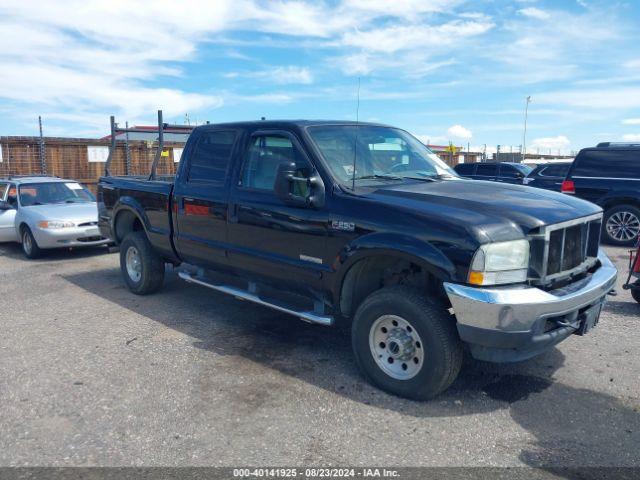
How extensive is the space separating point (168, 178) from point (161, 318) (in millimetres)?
2409

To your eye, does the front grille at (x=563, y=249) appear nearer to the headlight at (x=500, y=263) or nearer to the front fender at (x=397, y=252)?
the headlight at (x=500, y=263)

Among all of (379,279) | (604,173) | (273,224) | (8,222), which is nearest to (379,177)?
(379,279)

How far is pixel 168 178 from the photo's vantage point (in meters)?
7.63

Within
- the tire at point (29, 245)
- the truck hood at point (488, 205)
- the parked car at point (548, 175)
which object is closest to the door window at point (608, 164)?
the parked car at point (548, 175)

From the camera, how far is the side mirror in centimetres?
431

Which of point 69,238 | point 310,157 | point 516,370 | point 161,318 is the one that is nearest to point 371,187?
point 310,157

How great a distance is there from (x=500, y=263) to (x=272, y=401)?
1847mm

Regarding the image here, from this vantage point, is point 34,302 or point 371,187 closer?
point 371,187

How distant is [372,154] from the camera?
191 inches

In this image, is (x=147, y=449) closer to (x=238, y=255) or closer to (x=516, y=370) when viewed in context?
(x=238, y=255)

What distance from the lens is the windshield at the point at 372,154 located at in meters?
4.62

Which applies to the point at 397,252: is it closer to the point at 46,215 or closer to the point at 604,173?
the point at 46,215

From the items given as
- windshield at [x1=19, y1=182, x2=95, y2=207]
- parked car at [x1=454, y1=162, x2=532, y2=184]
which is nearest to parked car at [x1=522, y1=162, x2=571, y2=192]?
parked car at [x1=454, y1=162, x2=532, y2=184]

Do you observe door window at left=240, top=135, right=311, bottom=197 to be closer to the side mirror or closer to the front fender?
the side mirror
